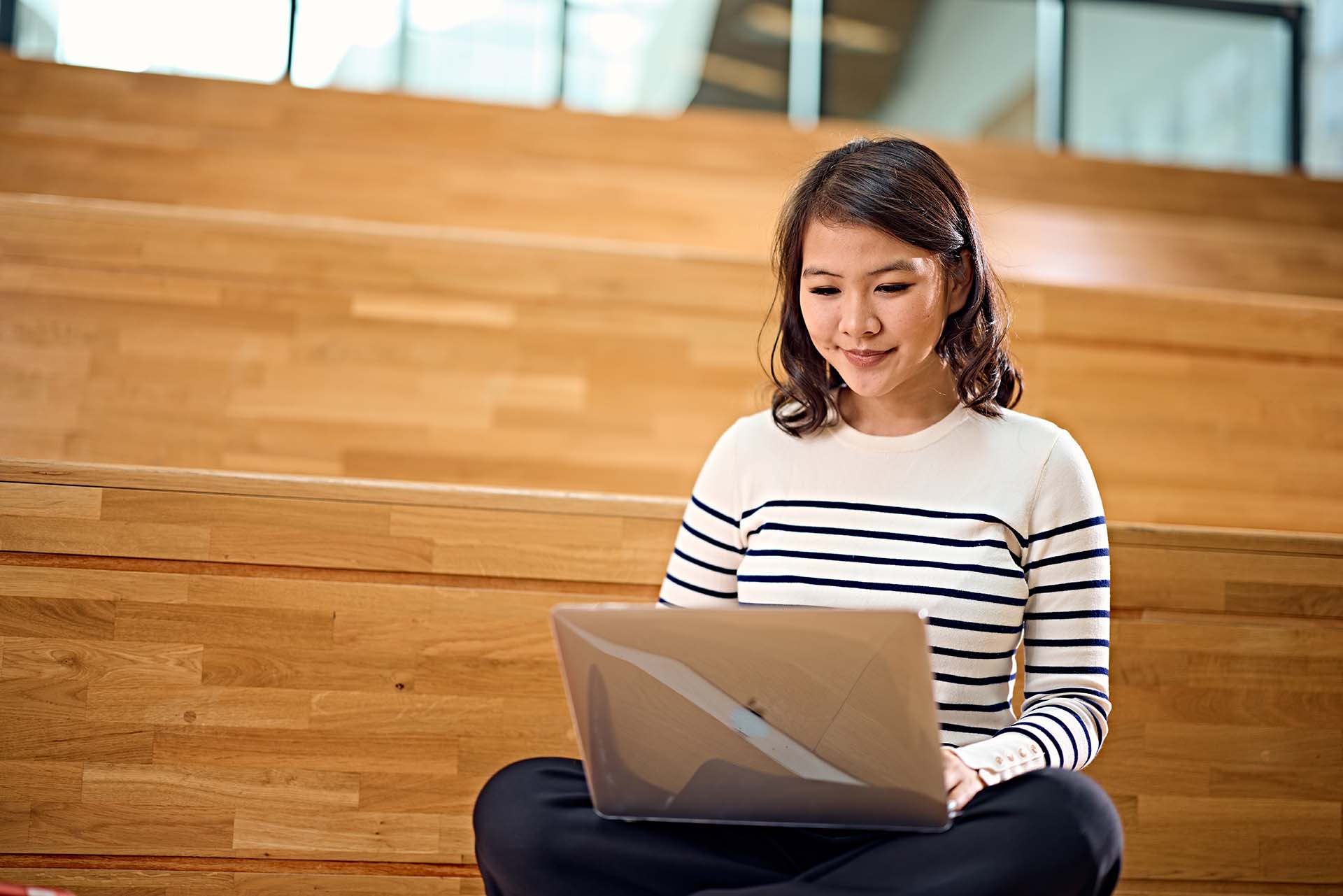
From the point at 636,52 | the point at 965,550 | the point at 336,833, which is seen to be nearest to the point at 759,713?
the point at 965,550

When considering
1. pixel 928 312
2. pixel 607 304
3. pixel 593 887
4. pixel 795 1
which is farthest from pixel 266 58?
pixel 593 887

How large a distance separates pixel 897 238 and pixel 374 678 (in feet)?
1.59

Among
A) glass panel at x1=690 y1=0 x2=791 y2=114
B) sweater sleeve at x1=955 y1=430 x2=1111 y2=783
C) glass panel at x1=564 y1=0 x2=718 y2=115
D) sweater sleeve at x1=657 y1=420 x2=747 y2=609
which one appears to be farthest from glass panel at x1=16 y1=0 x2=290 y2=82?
sweater sleeve at x1=955 y1=430 x2=1111 y2=783

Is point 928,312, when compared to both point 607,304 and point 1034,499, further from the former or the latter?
point 607,304

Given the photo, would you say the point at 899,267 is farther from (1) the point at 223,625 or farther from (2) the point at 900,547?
(1) the point at 223,625

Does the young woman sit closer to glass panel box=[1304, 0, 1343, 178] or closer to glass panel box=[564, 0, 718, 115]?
glass panel box=[564, 0, 718, 115]

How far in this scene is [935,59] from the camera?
2658mm

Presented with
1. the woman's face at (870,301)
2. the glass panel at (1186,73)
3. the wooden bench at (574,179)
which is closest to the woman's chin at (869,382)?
the woman's face at (870,301)

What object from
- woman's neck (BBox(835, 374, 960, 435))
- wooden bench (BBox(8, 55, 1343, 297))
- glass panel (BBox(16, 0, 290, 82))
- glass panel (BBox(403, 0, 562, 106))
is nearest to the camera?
woman's neck (BBox(835, 374, 960, 435))

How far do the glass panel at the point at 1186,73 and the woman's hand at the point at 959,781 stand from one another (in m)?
2.10

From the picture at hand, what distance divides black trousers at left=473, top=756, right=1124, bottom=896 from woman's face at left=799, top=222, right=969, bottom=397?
26 centimetres

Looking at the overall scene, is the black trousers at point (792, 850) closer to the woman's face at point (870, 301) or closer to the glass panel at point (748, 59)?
the woman's face at point (870, 301)

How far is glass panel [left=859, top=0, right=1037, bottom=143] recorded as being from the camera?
2475 mm

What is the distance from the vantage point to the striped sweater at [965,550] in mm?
727
